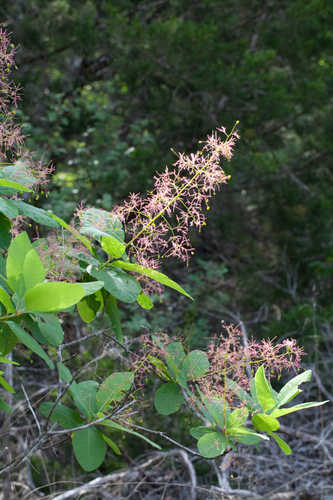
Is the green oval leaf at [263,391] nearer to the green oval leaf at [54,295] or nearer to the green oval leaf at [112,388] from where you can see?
the green oval leaf at [112,388]

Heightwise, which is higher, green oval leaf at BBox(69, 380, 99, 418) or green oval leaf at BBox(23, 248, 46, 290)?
green oval leaf at BBox(23, 248, 46, 290)

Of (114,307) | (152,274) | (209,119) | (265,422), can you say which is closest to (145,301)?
(114,307)

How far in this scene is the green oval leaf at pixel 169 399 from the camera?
1224 millimetres

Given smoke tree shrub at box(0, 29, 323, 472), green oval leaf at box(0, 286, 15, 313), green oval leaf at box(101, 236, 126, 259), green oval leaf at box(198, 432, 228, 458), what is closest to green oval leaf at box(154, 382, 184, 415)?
smoke tree shrub at box(0, 29, 323, 472)

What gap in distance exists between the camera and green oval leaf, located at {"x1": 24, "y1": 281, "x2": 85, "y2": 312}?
0.89 m

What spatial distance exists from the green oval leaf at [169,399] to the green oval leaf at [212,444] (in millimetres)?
121

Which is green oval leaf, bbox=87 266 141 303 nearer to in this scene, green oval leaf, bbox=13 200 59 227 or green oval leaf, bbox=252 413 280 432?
green oval leaf, bbox=13 200 59 227

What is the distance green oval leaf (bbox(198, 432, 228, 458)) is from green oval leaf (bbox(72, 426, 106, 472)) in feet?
0.88

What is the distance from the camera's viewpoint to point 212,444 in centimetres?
111

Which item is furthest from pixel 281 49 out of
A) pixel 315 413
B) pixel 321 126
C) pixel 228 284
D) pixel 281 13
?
pixel 315 413

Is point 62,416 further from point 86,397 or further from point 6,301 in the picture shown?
point 6,301

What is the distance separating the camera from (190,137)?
4383mm

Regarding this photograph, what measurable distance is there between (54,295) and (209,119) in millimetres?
3606

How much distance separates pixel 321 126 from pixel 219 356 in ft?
13.0
